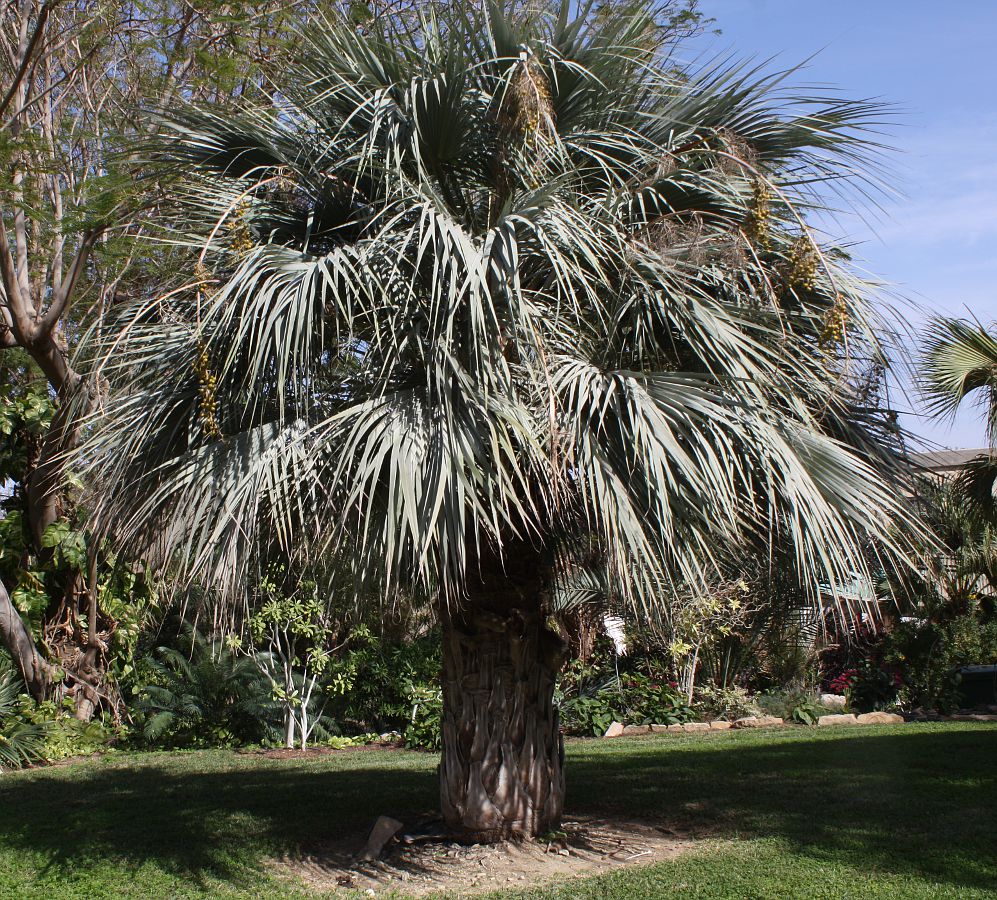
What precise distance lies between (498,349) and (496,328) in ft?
0.38

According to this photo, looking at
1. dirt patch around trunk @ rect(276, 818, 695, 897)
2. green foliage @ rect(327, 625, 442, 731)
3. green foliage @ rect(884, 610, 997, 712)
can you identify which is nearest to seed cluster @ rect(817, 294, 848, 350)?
dirt patch around trunk @ rect(276, 818, 695, 897)

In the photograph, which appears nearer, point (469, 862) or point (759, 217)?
point (759, 217)

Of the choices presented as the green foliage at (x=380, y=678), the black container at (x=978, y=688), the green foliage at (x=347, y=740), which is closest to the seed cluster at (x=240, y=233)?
the green foliage at (x=380, y=678)

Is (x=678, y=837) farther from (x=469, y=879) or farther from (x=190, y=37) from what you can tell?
(x=190, y=37)

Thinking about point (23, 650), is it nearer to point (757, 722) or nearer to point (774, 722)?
point (757, 722)

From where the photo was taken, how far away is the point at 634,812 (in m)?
7.67

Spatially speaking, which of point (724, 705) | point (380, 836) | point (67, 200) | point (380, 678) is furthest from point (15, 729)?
point (724, 705)

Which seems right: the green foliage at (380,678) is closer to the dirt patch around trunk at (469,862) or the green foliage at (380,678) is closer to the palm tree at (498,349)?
the dirt patch around trunk at (469,862)

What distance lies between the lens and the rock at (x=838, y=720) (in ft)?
44.0

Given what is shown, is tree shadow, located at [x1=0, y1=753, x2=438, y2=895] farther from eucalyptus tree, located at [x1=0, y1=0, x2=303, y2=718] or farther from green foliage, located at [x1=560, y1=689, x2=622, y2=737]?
green foliage, located at [x1=560, y1=689, x2=622, y2=737]

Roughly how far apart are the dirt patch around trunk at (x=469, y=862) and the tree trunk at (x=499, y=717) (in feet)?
0.48

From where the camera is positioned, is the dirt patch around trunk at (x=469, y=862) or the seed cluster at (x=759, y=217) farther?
the dirt patch around trunk at (x=469, y=862)

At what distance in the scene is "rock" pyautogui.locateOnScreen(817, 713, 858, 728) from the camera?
528 inches

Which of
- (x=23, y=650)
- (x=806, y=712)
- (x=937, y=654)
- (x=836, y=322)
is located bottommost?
(x=806, y=712)
